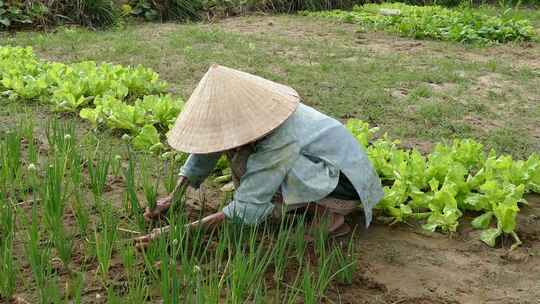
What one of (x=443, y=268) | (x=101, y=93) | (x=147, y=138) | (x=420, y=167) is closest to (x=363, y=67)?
(x=101, y=93)

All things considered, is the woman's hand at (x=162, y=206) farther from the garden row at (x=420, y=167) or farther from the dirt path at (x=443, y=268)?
the garden row at (x=420, y=167)

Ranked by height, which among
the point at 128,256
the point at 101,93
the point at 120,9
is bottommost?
the point at 120,9

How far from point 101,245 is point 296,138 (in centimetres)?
89

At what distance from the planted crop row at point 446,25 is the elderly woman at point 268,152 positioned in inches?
203

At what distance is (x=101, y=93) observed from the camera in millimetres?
5094

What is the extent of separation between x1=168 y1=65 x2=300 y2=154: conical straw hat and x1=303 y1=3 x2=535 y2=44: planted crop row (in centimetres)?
542

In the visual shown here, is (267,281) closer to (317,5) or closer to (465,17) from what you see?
(465,17)

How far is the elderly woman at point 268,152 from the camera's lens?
9.05 feet

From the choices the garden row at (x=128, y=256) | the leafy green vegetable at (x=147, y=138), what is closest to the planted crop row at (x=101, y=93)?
the leafy green vegetable at (x=147, y=138)

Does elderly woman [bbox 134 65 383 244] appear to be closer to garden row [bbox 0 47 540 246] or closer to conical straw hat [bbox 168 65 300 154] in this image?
conical straw hat [bbox 168 65 300 154]

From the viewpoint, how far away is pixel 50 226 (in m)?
2.74

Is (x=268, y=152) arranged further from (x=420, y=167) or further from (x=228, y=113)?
(x=420, y=167)

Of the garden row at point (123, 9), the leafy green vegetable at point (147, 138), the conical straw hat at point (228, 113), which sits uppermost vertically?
the conical straw hat at point (228, 113)

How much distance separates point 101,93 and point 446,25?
4.77m
